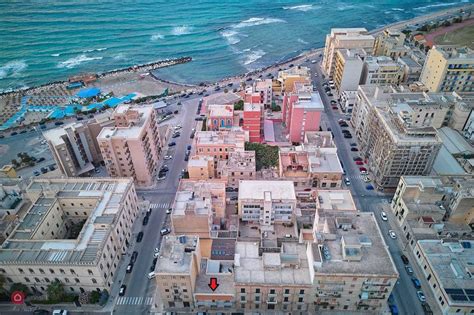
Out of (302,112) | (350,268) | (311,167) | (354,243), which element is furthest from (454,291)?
(302,112)

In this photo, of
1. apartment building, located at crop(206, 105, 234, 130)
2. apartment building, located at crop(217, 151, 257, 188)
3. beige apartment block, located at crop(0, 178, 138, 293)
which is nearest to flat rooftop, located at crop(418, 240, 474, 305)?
apartment building, located at crop(217, 151, 257, 188)

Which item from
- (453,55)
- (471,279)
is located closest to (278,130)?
(453,55)

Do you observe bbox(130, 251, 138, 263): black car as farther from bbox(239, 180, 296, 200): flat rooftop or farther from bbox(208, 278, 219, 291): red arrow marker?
bbox(239, 180, 296, 200): flat rooftop

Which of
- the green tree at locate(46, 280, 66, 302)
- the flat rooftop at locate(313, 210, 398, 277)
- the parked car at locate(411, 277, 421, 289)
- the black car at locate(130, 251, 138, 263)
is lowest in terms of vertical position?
the black car at locate(130, 251, 138, 263)

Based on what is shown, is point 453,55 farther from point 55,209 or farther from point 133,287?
point 55,209

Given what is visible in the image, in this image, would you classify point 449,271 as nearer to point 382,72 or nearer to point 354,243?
point 354,243

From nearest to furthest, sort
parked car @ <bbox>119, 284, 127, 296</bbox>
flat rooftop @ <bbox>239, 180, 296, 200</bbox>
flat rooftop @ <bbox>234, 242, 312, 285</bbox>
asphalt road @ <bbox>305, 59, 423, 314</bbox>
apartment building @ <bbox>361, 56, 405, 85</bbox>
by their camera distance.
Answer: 1. flat rooftop @ <bbox>234, 242, 312, 285</bbox>
2. asphalt road @ <bbox>305, 59, 423, 314</bbox>
3. parked car @ <bbox>119, 284, 127, 296</bbox>
4. flat rooftop @ <bbox>239, 180, 296, 200</bbox>
5. apartment building @ <bbox>361, 56, 405, 85</bbox>
